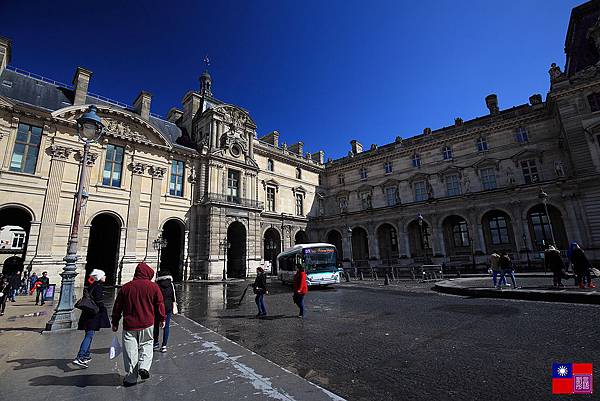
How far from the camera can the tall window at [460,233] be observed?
2886 cm

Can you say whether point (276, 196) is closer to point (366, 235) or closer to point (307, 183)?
point (307, 183)

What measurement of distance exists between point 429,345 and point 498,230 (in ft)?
91.1

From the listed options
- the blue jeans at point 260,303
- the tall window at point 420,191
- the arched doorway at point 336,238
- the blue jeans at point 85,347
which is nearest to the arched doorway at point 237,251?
the arched doorway at point 336,238

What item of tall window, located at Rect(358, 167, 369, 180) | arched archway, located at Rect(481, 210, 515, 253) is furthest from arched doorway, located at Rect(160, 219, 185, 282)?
arched archway, located at Rect(481, 210, 515, 253)

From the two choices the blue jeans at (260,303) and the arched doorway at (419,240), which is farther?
the arched doorway at (419,240)

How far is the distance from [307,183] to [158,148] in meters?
20.0

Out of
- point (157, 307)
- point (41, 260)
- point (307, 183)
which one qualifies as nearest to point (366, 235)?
point (307, 183)

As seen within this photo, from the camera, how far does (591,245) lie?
20703mm

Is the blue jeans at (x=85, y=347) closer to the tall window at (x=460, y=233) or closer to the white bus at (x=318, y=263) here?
the white bus at (x=318, y=263)

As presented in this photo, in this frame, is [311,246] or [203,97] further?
[203,97]

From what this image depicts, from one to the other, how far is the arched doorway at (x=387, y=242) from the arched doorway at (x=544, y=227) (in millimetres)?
12633

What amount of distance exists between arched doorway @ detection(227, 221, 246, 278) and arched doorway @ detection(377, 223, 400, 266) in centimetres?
1613

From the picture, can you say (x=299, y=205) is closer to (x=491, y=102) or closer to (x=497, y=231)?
(x=497, y=231)

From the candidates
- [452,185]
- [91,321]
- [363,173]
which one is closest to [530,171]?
[452,185]
